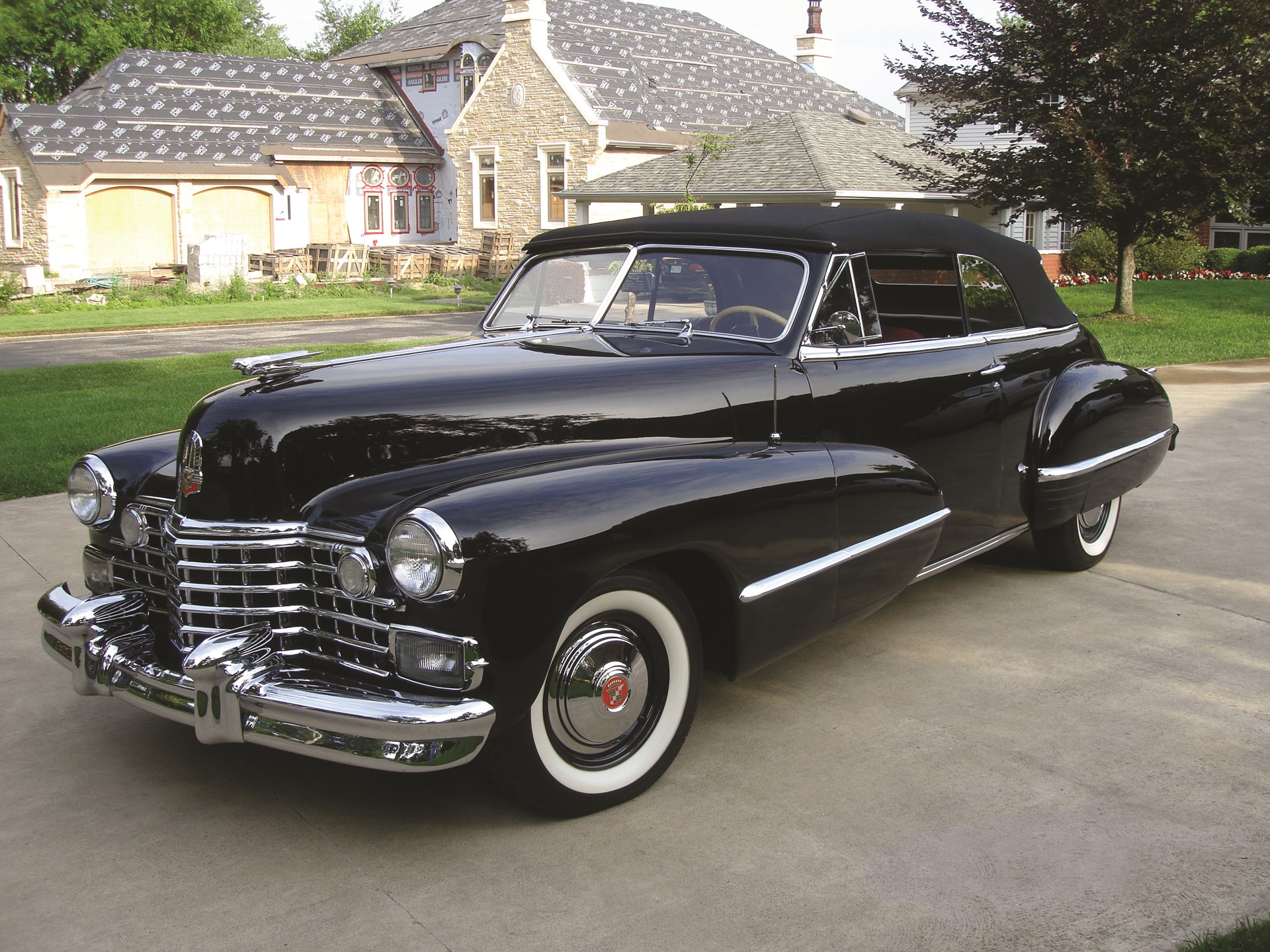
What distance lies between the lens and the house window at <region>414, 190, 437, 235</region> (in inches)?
1396

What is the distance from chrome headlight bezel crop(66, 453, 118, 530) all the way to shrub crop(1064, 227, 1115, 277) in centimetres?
2659

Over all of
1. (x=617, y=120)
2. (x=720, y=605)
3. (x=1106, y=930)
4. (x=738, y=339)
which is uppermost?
(x=617, y=120)

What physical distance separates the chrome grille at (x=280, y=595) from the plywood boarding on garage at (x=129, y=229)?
1139 inches

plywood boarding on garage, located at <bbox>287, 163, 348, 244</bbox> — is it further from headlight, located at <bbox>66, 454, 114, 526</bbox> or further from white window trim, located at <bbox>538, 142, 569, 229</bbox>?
headlight, located at <bbox>66, 454, 114, 526</bbox>

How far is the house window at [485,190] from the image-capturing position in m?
32.7

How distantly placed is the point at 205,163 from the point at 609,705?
30.6 m

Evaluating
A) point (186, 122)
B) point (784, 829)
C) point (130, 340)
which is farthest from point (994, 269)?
point (186, 122)

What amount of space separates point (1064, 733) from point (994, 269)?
2225 millimetres

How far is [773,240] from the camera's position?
14.6 ft

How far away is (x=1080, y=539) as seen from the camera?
5656 millimetres

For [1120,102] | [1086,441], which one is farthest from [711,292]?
[1120,102]

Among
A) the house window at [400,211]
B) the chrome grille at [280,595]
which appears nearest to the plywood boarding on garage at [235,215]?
the house window at [400,211]

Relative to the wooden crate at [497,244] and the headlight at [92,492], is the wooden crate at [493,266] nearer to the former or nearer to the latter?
the wooden crate at [497,244]

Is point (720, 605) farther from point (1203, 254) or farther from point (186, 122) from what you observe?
point (186, 122)
